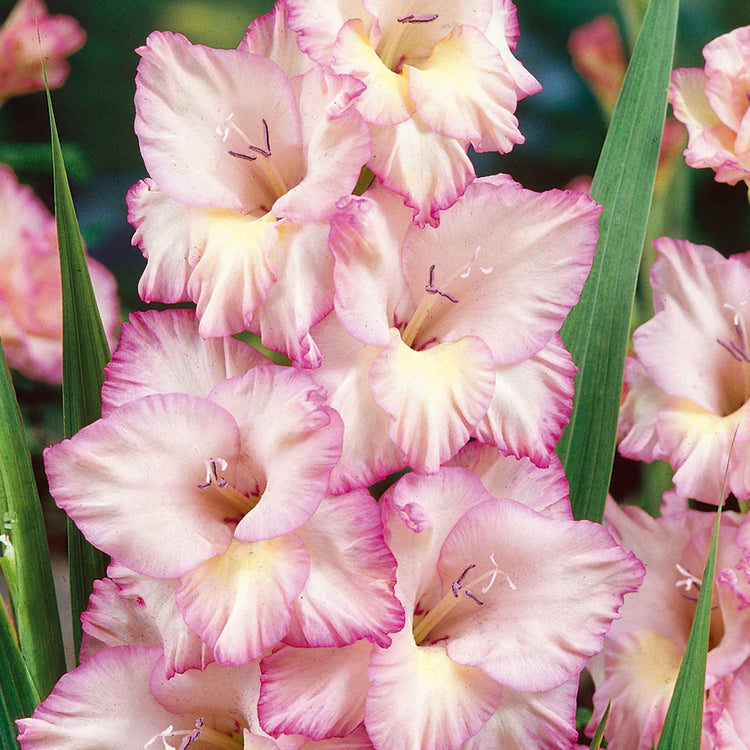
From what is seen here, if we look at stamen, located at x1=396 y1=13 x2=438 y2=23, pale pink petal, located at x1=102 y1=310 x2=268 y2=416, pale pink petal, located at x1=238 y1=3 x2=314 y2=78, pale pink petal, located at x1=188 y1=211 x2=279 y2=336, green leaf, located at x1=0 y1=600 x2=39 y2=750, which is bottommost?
green leaf, located at x1=0 y1=600 x2=39 y2=750

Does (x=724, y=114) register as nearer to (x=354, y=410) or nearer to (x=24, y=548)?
(x=354, y=410)

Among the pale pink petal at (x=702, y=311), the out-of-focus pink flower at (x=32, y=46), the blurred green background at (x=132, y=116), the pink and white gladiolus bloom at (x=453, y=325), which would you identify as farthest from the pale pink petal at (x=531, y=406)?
the out-of-focus pink flower at (x=32, y=46)

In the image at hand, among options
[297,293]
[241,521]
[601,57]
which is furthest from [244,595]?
[601,57]

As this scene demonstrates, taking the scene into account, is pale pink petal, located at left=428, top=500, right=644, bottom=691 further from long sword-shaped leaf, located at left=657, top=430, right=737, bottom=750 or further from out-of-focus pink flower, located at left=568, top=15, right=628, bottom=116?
out-of-focus pink flower, located at left=568, top=15, right=628, bottom=116

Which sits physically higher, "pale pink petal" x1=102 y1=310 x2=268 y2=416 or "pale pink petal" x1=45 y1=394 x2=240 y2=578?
"pale pink petal" x1=102 y1=310 x2=268 y2=416

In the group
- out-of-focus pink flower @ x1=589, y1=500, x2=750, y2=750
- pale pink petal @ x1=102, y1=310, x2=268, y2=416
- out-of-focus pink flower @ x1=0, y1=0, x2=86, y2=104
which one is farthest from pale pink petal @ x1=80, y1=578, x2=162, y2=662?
out-of-focus pink flower @ x1=0, y1=0, x2=86, y2=104

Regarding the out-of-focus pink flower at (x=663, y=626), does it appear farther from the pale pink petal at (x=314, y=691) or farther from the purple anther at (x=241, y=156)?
the purple anther at (x=241, y=156)

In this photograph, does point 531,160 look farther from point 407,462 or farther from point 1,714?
point 1,714
